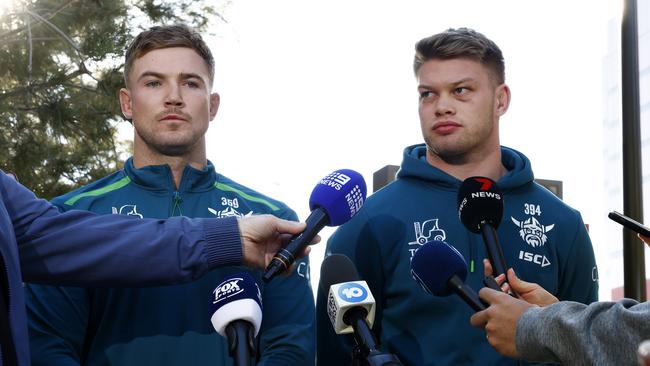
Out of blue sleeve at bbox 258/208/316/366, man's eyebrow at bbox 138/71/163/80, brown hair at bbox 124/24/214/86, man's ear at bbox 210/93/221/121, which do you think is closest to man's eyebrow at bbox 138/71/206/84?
man's eyebrow at bbox 138/71/163/80

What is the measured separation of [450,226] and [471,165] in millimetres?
373

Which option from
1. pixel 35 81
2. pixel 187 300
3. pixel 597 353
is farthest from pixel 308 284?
pixel 35 81

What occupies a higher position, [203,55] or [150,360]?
[203,55]

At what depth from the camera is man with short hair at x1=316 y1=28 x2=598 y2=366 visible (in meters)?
3.96

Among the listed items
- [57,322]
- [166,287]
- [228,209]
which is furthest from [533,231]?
[57,322]

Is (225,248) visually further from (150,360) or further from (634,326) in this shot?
(634,326)

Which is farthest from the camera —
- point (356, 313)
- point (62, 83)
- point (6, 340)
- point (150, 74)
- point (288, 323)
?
point (62, 83)

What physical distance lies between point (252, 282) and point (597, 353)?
3.56ft

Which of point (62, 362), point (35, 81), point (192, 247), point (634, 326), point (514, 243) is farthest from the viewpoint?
point (35, 81)

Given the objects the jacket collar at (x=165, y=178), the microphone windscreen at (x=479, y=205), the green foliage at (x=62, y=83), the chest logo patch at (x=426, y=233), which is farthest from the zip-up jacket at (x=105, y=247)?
the green foliage at (x=62, y=83)

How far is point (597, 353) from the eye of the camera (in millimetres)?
2666

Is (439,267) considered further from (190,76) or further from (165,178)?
(190,76)

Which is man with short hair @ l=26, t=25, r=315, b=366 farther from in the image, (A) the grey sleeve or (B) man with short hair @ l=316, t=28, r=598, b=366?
(A) the grey sleeve

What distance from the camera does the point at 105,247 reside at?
313cm
